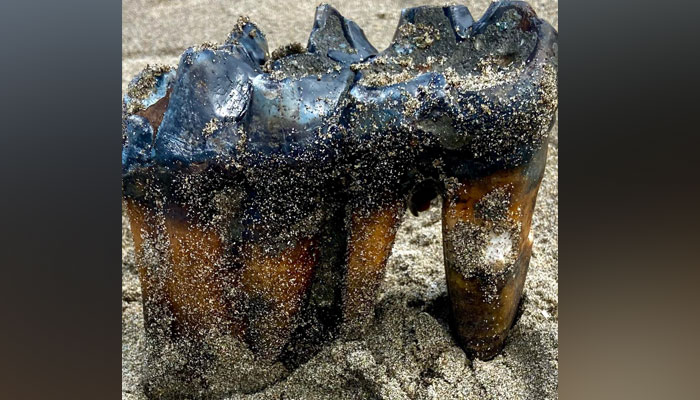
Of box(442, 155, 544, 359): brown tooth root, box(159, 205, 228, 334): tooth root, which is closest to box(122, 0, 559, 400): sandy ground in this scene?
box(442, 155, 544, 359): brown tooth root

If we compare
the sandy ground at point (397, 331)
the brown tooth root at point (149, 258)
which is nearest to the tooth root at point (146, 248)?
the brown tooth root at point (149, 258)

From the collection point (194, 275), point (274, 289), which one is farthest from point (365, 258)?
point (194, 275)

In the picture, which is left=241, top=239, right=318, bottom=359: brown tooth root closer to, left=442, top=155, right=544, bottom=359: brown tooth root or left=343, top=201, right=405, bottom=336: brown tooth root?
left=343, top=201, right=405, bottom=336: brown tooth root

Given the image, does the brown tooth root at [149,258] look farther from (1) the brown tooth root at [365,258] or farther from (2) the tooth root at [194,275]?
(1) the brown tooth root at [365,258]

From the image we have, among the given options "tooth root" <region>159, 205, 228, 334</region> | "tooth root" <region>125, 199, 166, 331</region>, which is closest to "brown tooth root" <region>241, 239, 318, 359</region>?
"tooth root" <region>159, 205, 228, 334</region>
